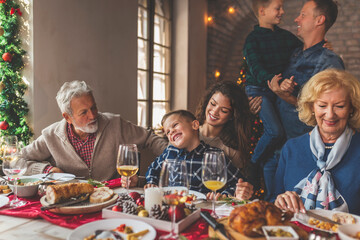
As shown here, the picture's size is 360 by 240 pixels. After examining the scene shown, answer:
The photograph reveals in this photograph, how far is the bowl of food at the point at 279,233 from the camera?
2.72 ft

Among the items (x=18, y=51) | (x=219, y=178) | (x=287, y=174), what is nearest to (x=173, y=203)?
(x=219, y=178)

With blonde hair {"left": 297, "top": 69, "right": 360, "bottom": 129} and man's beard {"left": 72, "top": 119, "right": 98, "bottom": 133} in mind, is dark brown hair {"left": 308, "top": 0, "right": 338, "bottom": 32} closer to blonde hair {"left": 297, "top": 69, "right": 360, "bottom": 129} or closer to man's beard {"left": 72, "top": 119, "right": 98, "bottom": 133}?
blonde hair {"left": 297, "top": 69, "right": 360, "bottom": 129}

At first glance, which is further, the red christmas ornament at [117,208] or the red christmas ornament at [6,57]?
the red christmas ornament at [6,57]

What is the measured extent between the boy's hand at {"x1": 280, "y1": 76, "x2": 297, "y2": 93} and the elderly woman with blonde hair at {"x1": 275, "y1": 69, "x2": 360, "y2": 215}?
101cm

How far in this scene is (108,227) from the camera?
3.37ft

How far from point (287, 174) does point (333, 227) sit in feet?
2.20

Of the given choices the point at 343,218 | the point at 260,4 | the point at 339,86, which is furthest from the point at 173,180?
the point at 260,4

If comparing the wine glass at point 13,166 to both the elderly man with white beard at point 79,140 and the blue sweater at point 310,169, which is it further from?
the blue sweater at point 310,169

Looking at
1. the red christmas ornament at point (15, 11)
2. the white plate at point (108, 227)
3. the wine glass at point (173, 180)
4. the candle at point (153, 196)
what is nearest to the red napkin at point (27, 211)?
the white plate at point (108, 227)

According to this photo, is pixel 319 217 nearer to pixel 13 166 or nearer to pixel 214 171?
pixel 214 171

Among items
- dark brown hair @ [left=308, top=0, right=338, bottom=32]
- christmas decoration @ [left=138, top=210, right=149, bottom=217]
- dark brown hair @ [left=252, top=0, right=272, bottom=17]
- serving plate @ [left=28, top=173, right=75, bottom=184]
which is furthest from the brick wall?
christmas decoration @ [left=138, top=210, right=149, bottom=217]

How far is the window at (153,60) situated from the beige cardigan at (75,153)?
6.84ft

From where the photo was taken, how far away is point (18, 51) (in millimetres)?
2531

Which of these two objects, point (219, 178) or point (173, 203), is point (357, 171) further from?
point (173, 203)
